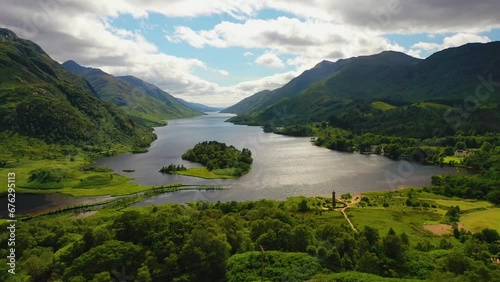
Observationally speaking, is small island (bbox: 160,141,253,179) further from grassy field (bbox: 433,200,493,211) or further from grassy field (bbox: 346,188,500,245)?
grassy field (bbox: 433,200,493,211)

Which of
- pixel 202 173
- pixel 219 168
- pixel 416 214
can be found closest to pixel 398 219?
pixel 416 214

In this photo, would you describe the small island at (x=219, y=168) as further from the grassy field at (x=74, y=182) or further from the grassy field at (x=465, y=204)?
the grassy field at (x=465, y=204)

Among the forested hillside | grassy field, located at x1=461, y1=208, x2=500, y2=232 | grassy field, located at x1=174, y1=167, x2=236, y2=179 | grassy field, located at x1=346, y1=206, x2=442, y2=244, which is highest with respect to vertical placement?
the forested hillside

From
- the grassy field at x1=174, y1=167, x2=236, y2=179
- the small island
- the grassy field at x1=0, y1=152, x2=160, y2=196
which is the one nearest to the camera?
the grassy field at x1=0, y1=152, x2=160, y2=196

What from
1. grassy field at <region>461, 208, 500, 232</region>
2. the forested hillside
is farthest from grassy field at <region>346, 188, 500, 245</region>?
the forested hillside

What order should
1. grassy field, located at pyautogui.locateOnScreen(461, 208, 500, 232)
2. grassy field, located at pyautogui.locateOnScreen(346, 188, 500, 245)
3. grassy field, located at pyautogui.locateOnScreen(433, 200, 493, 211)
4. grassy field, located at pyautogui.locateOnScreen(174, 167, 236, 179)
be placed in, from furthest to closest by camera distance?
grassy field, located at pyautogui.locateOnScreen(174, 167, 236, 179) < grassy field, located at pyautogui.locateOnScreen(433, 200, 493, 211) < grassy field, located at pyautogui.locateOnScreen(346, 188, 500, 245) < grassy field, located at pyautogui.locateOnScreen(461, 208, 500, 232)

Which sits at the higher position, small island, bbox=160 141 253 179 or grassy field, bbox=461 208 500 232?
small island, bbox=160 141 253 179

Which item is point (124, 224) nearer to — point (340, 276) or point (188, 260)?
point (188, 260)

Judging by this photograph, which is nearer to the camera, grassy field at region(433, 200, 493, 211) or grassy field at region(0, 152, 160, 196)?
grassy field at region(433, 200, 493, 211)

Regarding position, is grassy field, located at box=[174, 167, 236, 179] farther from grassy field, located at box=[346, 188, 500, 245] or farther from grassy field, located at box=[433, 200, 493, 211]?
grassy field, located at box=[433, 200, 493, 211]
